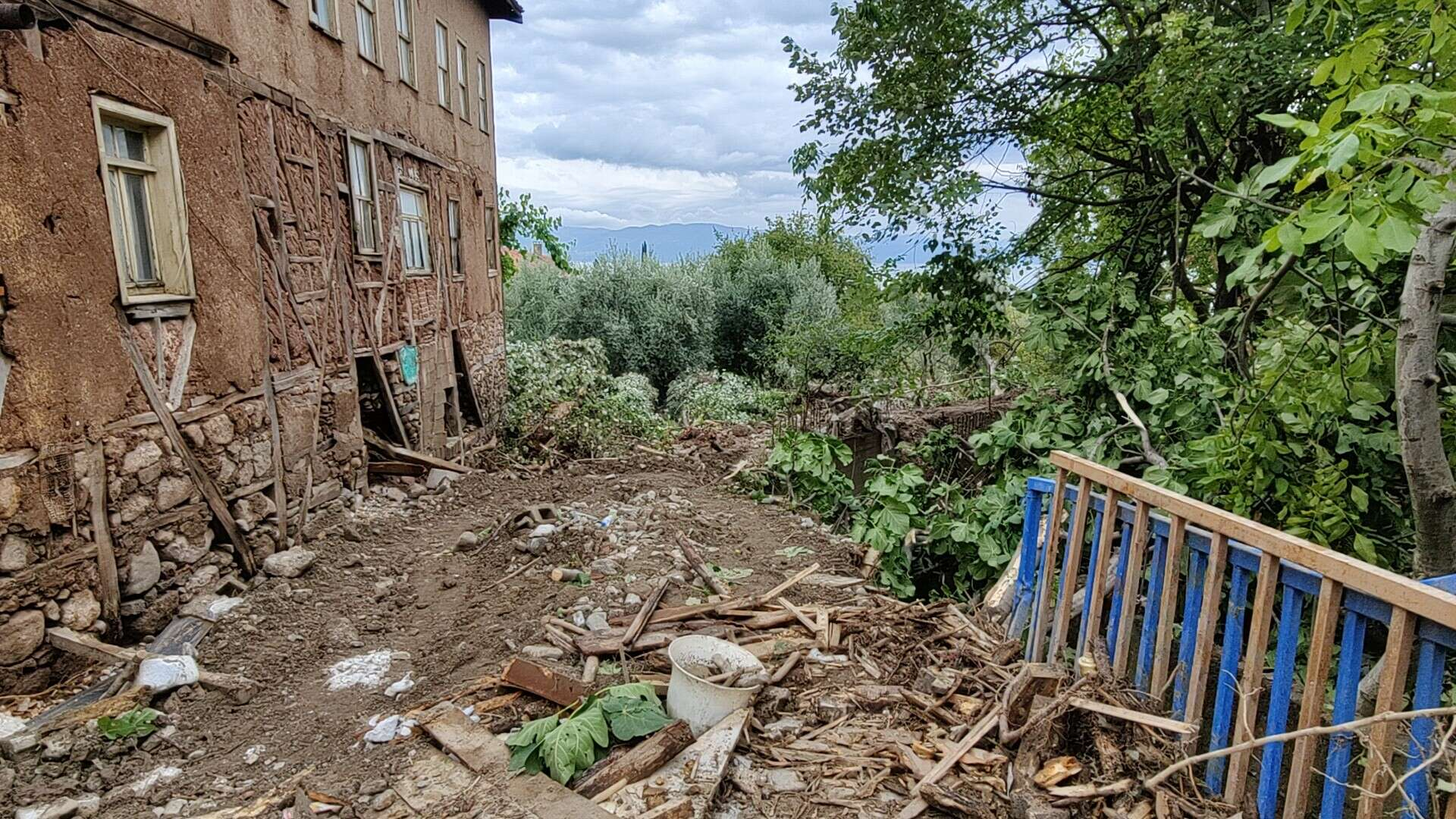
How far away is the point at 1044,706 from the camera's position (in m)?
3.11

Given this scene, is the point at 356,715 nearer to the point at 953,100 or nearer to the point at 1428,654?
the point at 1428,654

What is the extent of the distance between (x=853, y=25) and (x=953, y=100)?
1188 mm

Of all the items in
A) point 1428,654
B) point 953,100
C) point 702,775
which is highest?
point 953,100

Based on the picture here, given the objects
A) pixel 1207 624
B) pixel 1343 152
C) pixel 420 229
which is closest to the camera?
pixel 1343 152

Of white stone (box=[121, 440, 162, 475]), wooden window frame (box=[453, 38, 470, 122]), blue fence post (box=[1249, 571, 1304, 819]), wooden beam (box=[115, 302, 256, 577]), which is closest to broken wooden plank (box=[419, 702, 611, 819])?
blue fence post (box=[1249, 571, 1304, 819])

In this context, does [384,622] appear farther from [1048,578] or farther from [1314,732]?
[1314,732]

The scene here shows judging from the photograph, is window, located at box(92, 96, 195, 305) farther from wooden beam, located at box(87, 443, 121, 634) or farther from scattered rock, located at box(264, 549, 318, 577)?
scattered rock, located at box(264, 549, 318, 577)

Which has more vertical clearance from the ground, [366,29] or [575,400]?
[366,29]

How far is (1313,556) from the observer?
2514mm

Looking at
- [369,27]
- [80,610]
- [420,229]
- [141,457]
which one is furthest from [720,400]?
[80,610]

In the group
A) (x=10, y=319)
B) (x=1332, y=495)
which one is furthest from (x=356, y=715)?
(x=1332, y=495)

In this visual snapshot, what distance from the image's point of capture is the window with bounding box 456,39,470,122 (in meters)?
11.8

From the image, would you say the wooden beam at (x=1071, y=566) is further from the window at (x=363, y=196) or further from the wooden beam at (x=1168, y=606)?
the window at (x=363, y=196)

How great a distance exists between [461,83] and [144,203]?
773 centimetres
